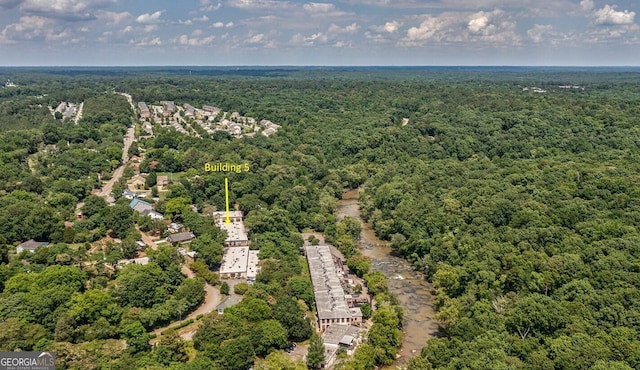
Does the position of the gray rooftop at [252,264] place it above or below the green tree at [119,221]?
below

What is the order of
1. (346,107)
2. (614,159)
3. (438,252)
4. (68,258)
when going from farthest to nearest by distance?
(346,107) < (614,159) < (438,252) < (68,258)

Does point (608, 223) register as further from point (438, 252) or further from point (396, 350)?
point (396, 350)

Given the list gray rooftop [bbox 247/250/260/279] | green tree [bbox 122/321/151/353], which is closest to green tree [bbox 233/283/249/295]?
gray rooftop [bbox 247/250/260/279]

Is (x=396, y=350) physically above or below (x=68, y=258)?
below

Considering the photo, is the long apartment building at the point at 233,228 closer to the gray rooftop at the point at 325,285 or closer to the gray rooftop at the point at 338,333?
the gray rooftop at the point at 325,285

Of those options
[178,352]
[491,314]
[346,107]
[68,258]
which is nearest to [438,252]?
[491,314]

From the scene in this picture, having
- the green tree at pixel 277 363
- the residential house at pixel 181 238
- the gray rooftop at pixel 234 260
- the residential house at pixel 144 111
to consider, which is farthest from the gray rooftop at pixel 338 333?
the residential house at pixel 144 111

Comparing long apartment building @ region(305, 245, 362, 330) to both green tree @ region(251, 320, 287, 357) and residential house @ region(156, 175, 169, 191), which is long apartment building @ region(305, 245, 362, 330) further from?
residential house @ region(156, 175, 169, 191)
